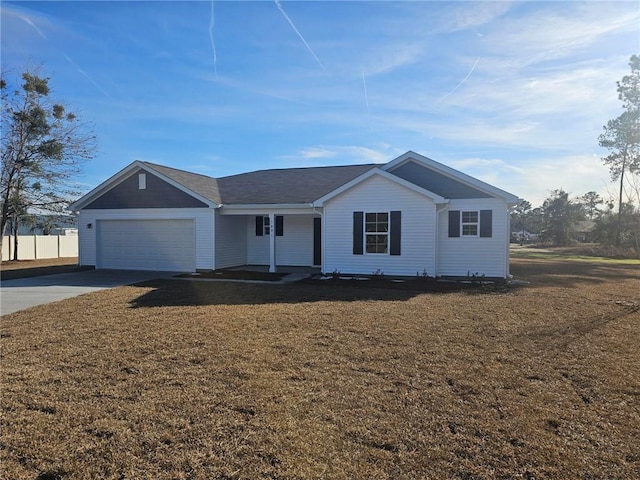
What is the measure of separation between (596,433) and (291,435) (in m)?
2.68

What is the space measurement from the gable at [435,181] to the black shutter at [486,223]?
0.59 meters

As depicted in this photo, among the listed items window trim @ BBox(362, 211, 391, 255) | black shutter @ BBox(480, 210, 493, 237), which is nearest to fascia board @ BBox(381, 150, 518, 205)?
black shutter @ BBox(480, 210, 493, 237)

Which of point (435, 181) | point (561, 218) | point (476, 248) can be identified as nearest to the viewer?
point (476, 248)

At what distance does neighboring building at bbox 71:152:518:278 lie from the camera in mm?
14852

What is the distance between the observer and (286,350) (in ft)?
20.2

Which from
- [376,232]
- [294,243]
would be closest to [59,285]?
[294,243]

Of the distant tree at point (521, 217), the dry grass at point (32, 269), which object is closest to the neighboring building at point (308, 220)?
the dry grass at point (32, 269)

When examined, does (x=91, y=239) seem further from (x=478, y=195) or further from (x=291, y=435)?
(x=291, y=435)

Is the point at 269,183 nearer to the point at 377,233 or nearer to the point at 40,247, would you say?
the point at 377,233

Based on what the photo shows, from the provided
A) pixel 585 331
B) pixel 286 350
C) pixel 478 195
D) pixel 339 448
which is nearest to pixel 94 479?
pixel 339 448

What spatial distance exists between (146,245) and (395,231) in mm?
10707

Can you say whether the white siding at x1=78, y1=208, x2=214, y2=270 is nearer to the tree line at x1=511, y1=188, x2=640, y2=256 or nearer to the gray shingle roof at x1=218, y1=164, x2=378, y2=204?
the gray shingle roof at x1=218, y1=164, x2=378, y2=204

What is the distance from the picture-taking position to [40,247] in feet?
91.4

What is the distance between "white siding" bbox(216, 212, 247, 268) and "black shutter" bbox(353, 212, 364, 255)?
226 inches
